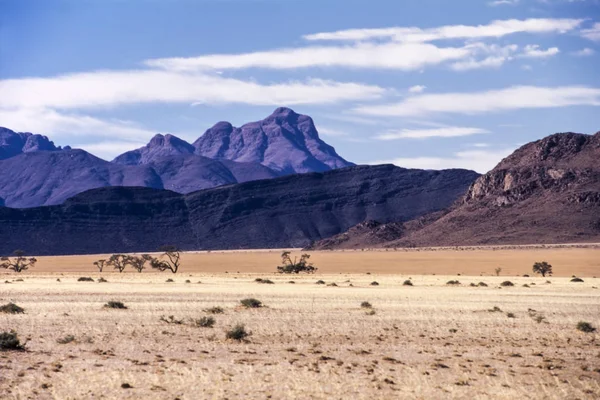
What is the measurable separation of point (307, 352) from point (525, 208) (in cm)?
14164

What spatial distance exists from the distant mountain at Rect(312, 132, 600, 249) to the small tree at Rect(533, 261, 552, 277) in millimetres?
52802

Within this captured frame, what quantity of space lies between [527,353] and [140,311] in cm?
1646

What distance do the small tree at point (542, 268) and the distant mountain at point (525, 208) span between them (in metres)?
52.8

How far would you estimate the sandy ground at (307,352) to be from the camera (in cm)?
1703

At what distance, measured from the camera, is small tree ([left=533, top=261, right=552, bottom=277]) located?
85438 millimetres

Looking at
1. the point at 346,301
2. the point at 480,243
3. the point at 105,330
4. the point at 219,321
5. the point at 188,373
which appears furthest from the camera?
the point at 480,243

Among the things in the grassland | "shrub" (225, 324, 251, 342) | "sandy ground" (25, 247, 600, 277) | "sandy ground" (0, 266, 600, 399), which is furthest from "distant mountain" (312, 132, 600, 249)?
"shrub" (225, 324, 251, 342)

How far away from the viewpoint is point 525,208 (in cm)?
15775

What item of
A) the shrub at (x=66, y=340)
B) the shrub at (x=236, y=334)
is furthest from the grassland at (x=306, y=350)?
the shrub at (x=236, y=334)

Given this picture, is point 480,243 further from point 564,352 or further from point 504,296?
point 564,352

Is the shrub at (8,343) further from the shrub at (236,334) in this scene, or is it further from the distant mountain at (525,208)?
the distant mountain at (525,208)

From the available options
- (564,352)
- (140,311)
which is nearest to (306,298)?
(140,311)

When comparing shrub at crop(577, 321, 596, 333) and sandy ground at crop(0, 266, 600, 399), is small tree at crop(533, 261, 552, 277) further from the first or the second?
shrub at crop(577, 321, 596, 333)

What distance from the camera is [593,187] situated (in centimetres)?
15275
